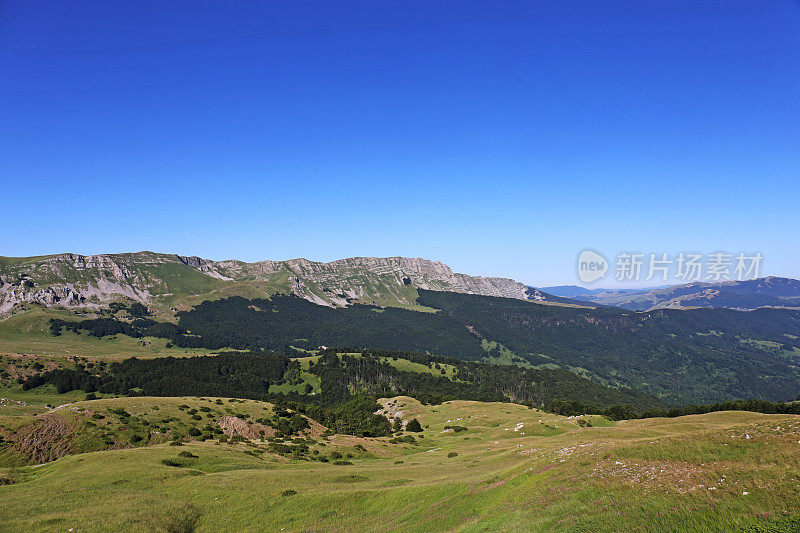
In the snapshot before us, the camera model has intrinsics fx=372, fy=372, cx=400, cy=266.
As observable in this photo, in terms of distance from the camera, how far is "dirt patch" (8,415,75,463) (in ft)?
212

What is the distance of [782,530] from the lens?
16.6m

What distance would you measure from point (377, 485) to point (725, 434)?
3457cm

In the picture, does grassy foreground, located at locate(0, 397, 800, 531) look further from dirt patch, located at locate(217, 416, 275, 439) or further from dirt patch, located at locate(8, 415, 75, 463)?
dirt patch, located at locate(217, 416, 275, 439)

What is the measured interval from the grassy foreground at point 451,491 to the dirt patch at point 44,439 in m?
19.2

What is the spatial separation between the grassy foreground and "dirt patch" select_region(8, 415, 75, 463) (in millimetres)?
19183

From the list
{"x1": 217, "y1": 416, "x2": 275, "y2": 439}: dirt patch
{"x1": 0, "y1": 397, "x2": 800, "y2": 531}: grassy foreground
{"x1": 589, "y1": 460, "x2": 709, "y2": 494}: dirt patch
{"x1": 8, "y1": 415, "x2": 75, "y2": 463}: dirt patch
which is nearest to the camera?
{"x1": 0, "y1": 397, "x2": 800, "y2": 531}: grassy foreground

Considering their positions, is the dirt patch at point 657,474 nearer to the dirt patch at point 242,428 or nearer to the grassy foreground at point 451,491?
the grassy foreground at point 451,491

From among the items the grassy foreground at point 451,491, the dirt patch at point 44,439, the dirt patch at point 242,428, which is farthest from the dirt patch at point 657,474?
the dirt patch at point 44,439

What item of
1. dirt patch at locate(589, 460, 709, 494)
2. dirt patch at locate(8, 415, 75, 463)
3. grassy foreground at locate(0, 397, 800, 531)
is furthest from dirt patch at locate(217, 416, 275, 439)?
dirt patch at locate(589, 460, 709, 494)

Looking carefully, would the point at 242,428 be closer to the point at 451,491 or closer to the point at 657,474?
the point at 451,491

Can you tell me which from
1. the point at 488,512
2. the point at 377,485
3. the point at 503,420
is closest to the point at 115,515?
the point at 377,485

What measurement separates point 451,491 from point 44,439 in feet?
250

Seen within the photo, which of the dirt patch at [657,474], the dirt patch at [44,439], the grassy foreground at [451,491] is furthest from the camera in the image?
the dirt patch at [44,439]

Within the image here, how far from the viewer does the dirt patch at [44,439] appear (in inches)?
2544
